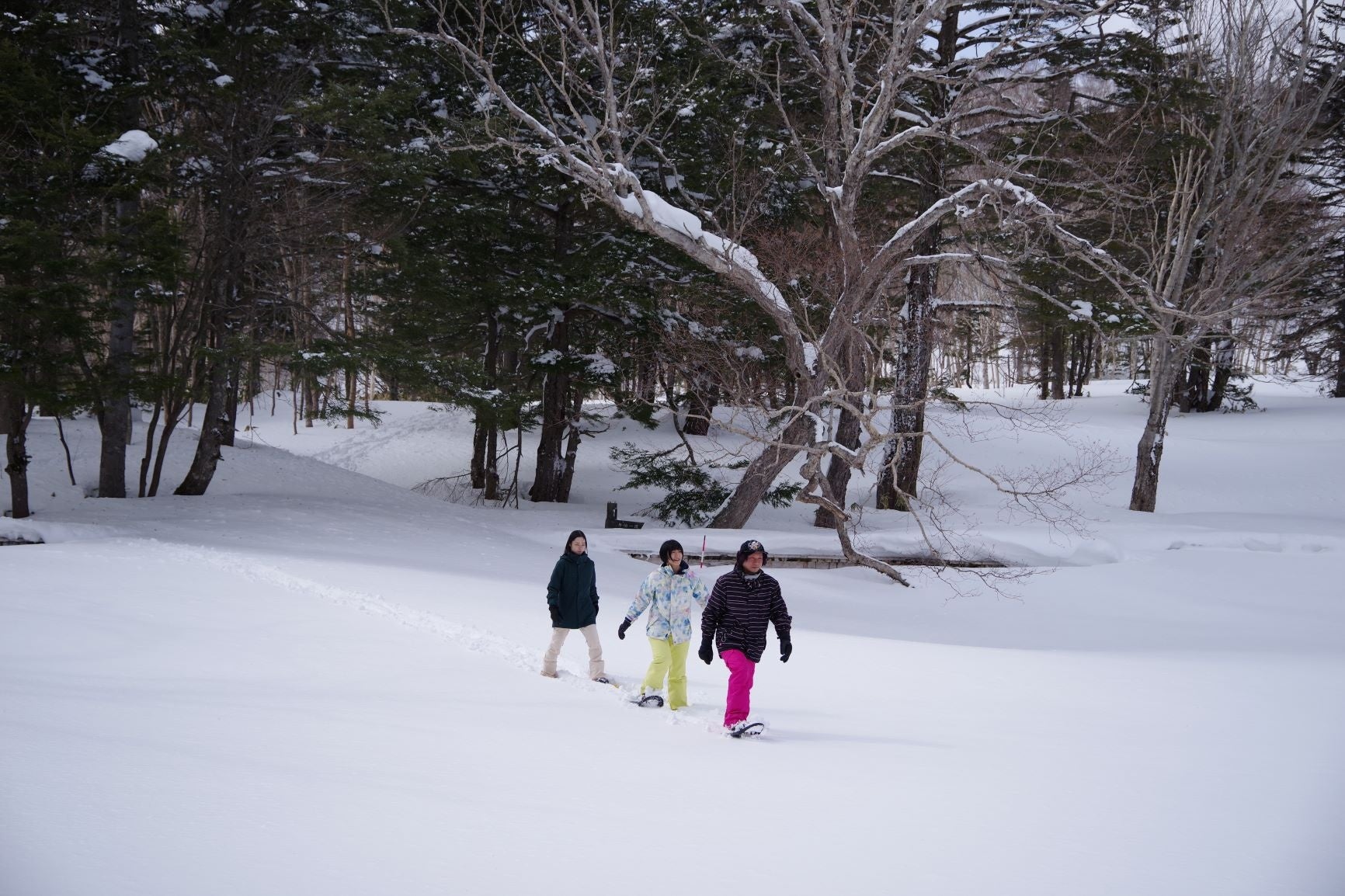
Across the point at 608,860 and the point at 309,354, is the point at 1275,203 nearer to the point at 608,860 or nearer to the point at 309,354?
the point at 309,354

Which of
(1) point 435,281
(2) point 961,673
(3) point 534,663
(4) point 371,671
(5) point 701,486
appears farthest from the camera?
(5) point 701,486

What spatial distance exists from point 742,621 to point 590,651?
1.73 metres

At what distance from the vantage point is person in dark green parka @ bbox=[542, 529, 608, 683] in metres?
7.90

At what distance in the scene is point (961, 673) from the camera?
9.19m

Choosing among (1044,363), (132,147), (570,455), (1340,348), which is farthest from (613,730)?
(1044,363)

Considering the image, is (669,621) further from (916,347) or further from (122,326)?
(122,326)

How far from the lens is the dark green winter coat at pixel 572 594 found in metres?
7.91

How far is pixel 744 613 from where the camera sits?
6.99m

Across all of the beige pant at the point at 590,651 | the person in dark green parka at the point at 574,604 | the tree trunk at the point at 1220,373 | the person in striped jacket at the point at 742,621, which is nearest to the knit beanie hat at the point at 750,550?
the person in striped jacket at the point at 742,621

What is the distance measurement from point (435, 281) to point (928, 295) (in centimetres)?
1000

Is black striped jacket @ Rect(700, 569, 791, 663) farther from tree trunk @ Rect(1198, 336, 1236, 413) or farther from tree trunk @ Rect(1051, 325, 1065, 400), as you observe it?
tree trunk @ Rect(1051, 325, 1065, 400)

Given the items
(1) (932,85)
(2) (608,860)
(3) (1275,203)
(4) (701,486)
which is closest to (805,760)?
(2) (608,860)

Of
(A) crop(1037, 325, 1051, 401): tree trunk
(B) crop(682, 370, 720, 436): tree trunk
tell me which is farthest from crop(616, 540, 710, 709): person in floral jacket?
(A) crop(1037, 325, 1051, 401): tree trunk

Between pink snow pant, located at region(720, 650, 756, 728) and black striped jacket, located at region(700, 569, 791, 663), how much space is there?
3.7 inches
